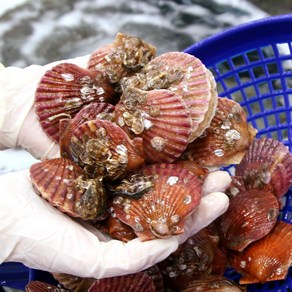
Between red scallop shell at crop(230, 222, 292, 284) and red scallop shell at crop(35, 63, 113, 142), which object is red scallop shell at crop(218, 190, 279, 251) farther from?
red scallop shell at crop(35, 63, 113, 142)

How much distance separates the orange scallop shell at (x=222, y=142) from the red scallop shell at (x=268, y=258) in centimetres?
17

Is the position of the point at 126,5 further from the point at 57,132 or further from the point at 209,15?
the point at 57,132

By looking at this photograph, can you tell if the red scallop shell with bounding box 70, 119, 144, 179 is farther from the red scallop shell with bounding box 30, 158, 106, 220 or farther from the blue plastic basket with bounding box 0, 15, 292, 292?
the blue plastic basket with bounding box 0, 15, 292, 292

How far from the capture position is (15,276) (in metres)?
1.35

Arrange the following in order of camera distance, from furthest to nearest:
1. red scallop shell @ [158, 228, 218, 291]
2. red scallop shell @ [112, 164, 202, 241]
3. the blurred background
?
the blurred background, red scallop shell @ [158, 228, 218, 291], red scallop shell @ [112, 164, 202, 241]

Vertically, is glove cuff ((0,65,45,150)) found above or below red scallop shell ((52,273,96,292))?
above

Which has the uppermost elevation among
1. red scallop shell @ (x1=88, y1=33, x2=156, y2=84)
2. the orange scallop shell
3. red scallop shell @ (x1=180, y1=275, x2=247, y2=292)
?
red scallop shell @ (x1=88, y1=33, x2=156, y2=84)

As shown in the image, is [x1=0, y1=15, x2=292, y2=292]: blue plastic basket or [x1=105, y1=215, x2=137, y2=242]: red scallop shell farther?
[x1=0, y1=15, x2=292, y2=292]: blue plastic basket

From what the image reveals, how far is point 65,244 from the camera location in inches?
37.5

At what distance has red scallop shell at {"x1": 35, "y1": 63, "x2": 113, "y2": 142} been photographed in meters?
1.10

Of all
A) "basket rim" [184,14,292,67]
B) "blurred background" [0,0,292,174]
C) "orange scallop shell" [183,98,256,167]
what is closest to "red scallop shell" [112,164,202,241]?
"orange scallop shell" [183,98,256,167]

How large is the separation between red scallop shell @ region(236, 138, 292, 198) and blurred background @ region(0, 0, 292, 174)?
0.88m

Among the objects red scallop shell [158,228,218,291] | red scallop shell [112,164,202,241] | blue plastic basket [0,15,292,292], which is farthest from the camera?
blue plastic basket [0,15,292,292]

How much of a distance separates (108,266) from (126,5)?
1475 mm
